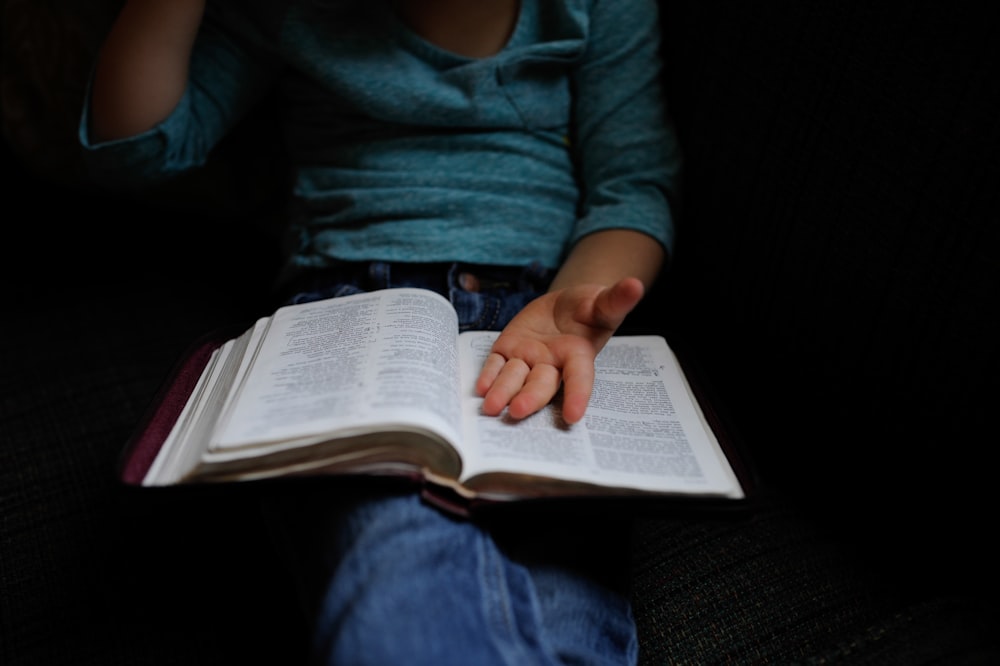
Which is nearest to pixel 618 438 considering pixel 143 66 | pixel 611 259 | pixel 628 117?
pixel 611 259

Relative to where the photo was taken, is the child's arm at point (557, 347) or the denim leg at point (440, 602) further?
the child's arm at point (557, 347)

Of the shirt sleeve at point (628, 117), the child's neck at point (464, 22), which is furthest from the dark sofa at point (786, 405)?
the child's neck at point (464, 22)

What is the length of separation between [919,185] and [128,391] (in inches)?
29.0

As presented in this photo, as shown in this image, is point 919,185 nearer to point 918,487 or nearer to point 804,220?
point 804,220

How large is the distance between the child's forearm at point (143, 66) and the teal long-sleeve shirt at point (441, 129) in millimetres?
19

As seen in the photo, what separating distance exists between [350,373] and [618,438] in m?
0.19

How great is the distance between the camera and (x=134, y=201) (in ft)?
3.22

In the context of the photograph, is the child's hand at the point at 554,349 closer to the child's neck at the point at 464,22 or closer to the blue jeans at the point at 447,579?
the blue jeans at the point at 447,579

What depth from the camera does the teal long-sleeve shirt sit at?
0.73 m

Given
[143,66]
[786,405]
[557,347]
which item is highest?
[143,66]

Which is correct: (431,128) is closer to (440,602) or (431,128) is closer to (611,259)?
(611,259)

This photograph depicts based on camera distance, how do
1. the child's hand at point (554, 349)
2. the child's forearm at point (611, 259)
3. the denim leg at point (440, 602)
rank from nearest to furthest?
the denim leg at point (440, 602) < the child's hand at point (554, 349) < the child's forearm at point (611, 259)

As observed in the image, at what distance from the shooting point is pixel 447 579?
0.44 meters

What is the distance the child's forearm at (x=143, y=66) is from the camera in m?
0.69
